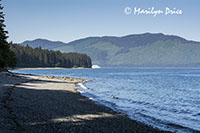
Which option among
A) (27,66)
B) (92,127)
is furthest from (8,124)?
(27,66)

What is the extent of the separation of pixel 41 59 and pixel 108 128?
187834 millimetres

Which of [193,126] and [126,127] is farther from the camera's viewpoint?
[193,126]

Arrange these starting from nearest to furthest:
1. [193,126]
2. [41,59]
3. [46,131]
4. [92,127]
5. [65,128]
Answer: [46,131], [65,128], [92,127], [193,126], [41,59]

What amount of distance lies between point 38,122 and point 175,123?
9511 millimetres

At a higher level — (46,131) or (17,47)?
(17,47)

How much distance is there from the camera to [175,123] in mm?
17219

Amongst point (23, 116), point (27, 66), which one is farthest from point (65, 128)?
point (27, 66)

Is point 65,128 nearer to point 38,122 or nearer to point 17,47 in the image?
point 38,122

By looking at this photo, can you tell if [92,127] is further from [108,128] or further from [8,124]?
[8,124]

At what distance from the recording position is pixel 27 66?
589 ft

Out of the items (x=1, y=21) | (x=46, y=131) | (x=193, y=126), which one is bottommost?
(x=193, y=126)

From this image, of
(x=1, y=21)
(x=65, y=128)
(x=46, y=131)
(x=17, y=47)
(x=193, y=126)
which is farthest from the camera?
(x=17, y=47)

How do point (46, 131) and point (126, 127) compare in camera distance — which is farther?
point (126, 127)

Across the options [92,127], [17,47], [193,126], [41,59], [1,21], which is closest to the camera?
[92,127]
